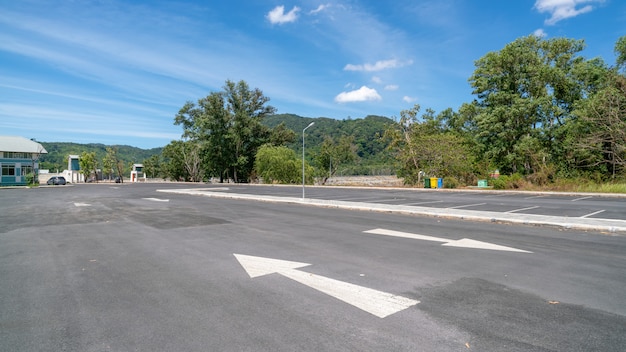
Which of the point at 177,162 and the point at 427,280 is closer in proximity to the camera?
the point at 427,280

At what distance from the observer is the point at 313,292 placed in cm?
443

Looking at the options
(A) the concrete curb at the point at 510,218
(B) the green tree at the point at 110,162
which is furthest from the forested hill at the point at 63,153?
(A) the concrete curb at the point at 510,218

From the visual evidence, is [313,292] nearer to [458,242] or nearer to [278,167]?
[458,242]

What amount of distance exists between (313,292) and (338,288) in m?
0.36

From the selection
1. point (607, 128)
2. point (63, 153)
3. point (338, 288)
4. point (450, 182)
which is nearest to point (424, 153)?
point (450, 182)

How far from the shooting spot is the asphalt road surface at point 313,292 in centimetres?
320

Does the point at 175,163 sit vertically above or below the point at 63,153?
below

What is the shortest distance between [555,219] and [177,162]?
69717 millimetres

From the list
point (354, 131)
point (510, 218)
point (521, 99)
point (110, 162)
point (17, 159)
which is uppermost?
point (354, 131)

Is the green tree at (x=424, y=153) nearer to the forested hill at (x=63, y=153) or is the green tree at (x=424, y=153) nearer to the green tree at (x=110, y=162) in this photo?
the green tree at (x=110, y=162)

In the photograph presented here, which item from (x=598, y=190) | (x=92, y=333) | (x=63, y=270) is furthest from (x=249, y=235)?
(x=598, y=190)

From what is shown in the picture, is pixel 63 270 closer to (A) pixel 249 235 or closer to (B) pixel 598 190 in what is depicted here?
(A) pixel 249 235

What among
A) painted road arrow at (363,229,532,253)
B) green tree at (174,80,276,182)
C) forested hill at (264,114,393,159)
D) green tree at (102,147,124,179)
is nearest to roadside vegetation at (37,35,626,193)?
green tree at (174,80,276,182)

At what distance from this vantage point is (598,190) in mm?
23109
